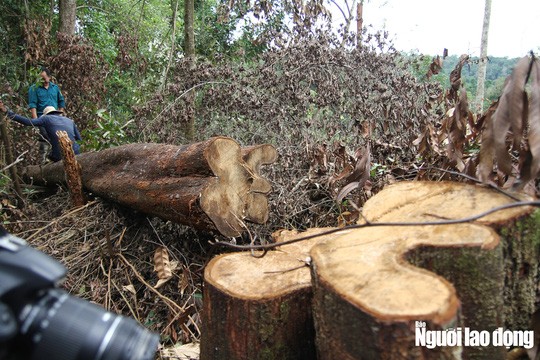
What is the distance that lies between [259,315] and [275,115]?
3.47 meters

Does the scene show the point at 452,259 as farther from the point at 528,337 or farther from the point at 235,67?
the point at 235,67

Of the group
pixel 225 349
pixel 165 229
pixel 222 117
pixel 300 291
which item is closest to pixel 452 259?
pixel 300 291

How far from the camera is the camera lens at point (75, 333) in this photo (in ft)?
2.92

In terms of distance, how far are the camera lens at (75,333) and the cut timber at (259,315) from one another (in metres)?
0.73

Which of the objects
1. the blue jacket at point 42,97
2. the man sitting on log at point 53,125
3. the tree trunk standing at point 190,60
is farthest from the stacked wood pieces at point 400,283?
the blue jacket at point 42,97

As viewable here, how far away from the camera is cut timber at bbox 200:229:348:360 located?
5.47ft

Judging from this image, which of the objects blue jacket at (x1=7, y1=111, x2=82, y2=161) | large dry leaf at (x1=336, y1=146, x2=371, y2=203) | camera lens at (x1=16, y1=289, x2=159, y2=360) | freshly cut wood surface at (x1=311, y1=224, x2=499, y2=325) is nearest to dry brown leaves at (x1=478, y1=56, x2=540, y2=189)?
freshly cut wood surface at (x1=311, y1=224, x2=499, y2=325)

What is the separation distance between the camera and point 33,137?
5.91m

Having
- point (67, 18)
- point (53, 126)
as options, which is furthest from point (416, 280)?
point (67, 18)

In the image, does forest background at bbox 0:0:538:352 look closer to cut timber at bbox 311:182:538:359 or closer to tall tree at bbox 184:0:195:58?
tall tree at bbox 184:0:195:58

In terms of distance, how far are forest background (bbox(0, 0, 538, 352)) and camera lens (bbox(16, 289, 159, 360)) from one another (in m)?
1.31

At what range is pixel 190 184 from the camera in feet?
9.02

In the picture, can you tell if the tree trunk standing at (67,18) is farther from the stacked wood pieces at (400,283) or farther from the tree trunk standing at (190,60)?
the stacked wood pieces at (400,283)

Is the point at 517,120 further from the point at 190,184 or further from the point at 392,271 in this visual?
the point at 190,184
